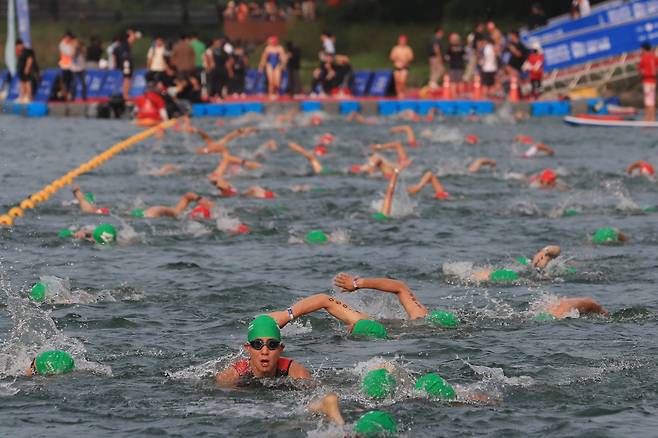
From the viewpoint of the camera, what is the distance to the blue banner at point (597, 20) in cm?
3462

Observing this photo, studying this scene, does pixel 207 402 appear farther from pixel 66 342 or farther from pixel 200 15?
pixel 200 15

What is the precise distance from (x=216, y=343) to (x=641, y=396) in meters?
3.60

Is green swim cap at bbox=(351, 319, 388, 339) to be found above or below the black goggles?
below

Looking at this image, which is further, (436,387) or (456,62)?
(456,62)

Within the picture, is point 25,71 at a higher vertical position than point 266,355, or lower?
higher

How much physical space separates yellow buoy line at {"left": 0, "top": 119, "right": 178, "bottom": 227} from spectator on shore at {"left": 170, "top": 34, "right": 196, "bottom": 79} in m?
1.82

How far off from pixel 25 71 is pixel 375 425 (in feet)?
94.0

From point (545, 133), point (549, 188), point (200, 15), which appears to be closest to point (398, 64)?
point (545, 133)

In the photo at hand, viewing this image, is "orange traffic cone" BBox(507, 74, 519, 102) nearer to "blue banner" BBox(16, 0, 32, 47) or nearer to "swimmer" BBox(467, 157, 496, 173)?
"swimmer" BBox(467, 157, 496, 173)

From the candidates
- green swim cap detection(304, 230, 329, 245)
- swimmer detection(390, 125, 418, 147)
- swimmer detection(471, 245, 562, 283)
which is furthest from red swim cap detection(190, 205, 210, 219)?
swimmer detection(390, 125, 418, 147)

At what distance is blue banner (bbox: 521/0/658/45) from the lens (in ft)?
114

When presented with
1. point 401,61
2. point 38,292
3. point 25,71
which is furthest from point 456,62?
point 38,292

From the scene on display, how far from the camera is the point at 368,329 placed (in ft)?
38.4

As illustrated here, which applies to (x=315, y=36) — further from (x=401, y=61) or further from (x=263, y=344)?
(x=263, y=344)
